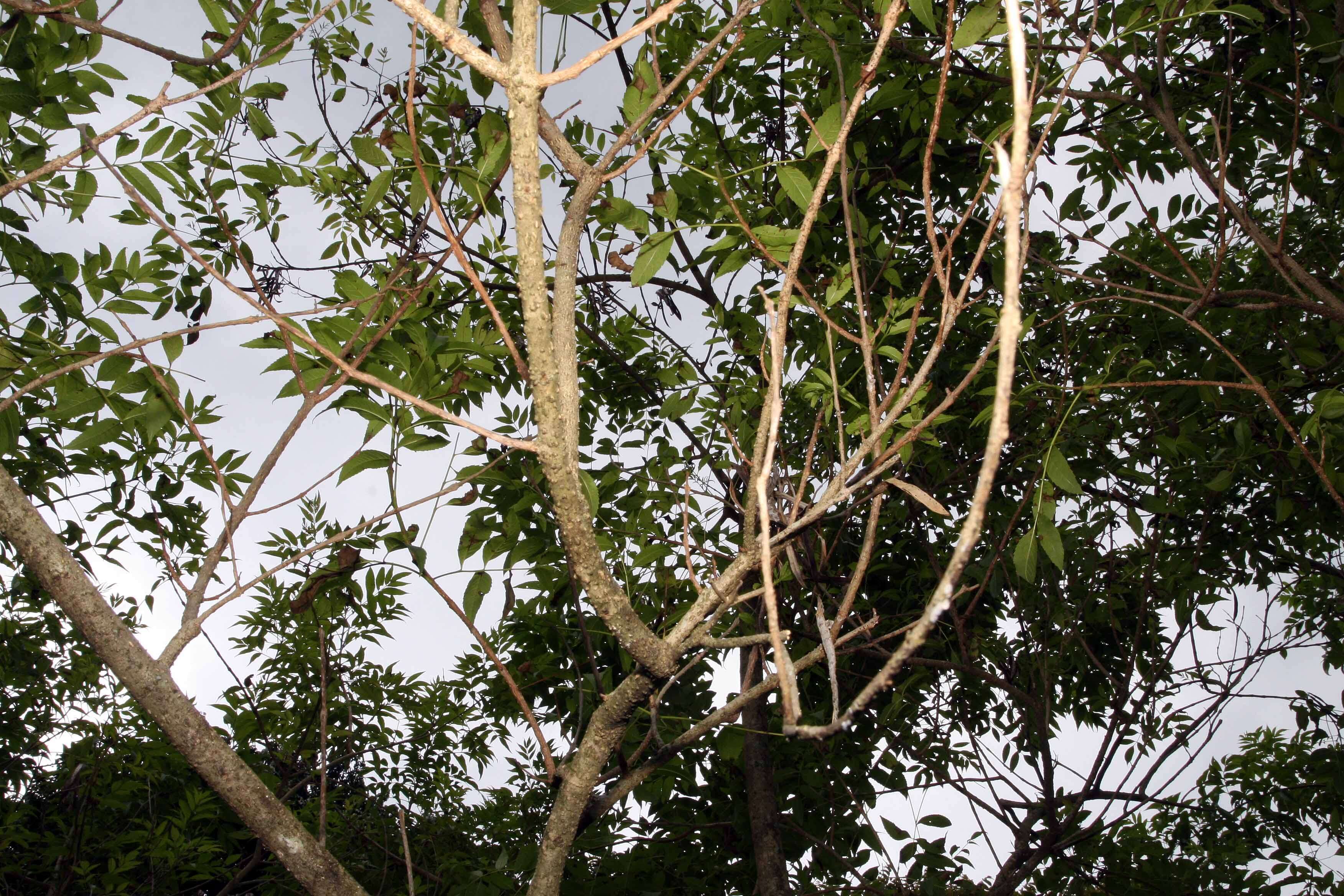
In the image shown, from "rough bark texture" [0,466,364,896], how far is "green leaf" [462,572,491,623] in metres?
0.38

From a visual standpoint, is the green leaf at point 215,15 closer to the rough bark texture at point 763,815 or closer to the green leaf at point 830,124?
the green leaf at point 830,124

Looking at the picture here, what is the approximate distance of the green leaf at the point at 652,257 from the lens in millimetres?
1230

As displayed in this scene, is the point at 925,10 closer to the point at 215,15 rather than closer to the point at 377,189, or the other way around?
the point at 377,189

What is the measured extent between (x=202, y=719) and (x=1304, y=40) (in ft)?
10.1

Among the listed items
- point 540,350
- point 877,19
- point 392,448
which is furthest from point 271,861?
point 877,19

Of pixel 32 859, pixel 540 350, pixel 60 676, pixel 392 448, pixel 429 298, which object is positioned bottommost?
pixel 32 859

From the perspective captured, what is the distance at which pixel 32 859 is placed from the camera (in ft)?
10.8

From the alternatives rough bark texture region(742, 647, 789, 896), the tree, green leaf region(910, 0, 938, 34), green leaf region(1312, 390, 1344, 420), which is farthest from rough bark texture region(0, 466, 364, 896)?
green leaf region(1312, 390, 1344, 420)

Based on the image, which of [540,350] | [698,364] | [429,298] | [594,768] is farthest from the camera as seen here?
[698,364]

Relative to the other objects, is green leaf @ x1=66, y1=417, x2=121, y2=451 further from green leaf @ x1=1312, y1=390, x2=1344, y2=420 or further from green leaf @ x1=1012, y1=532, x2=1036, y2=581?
green leaf @ x1=1312, y1=390, x2=1344, y2=420

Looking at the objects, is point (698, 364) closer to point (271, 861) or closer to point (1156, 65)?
point (1156, 65)

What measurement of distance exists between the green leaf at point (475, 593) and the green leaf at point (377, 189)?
72 cm

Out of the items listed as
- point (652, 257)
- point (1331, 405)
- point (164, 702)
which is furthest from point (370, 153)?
point (1331, 405)

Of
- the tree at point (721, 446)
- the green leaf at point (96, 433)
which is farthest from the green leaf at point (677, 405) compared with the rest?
the green leaf at point (96, 433)
